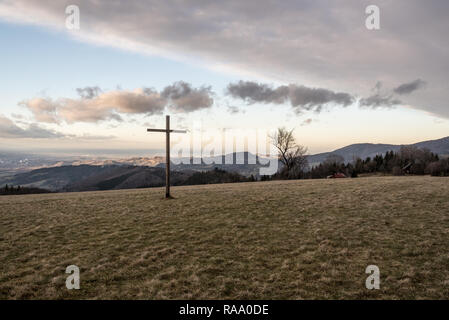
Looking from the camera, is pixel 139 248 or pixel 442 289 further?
pixel 139 248

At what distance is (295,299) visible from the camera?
710 centimetres

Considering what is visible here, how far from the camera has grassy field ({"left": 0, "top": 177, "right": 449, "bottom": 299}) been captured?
7730 mm

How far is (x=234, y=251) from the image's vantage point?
36.0 ft

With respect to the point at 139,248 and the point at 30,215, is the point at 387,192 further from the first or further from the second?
the point at 30,215

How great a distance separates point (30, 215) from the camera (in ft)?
64.3

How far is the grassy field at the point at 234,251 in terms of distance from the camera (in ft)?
25.4

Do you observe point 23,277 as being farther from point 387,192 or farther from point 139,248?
point 387,192

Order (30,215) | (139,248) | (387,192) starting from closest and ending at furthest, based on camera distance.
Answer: (139,248)
(30,215)
(387,192)

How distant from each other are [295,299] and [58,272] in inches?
326

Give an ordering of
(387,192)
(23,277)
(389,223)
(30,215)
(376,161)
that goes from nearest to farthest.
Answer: (23,277) < (389,223) < (30,215) < (387,192) < (376,161)
